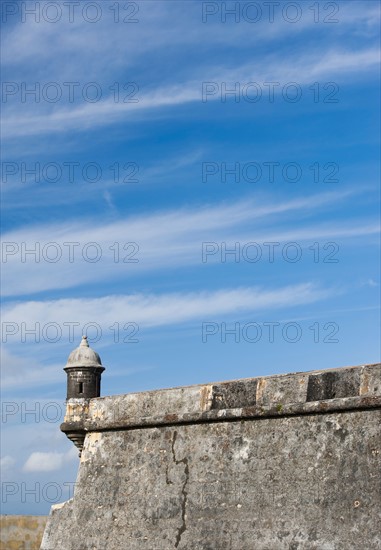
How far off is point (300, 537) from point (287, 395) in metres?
1.27

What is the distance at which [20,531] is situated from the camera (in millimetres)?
15953

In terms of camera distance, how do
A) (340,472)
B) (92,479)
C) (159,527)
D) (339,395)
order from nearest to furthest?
1. (340,472)
2. (339,395)
3. (159,527)
4. (92,479)

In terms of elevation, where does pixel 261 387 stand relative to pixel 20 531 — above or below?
above

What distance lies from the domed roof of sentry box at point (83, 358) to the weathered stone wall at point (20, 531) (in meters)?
3.81

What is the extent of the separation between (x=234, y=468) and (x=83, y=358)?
18.0ft

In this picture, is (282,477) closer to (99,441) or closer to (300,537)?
(300,537)

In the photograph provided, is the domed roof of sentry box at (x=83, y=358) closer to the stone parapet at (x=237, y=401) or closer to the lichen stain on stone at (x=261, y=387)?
the stone parapet at (x=237, y=401)

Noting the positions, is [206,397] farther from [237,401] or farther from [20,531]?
[20,531]

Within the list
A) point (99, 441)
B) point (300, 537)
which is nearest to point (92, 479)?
point (99, 441)

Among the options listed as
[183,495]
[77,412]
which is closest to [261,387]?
[183,495]

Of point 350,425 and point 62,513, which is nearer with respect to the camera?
point 350,425

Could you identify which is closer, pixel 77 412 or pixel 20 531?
pixel 77 412

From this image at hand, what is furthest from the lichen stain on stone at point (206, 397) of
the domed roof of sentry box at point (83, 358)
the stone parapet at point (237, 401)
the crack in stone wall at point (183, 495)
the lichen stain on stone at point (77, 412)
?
the domed roof of sentry box at point (83, 358)

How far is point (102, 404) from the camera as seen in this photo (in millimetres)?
9781
